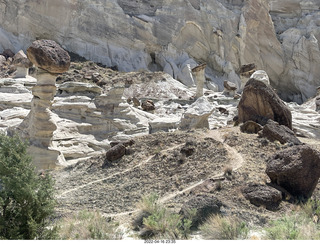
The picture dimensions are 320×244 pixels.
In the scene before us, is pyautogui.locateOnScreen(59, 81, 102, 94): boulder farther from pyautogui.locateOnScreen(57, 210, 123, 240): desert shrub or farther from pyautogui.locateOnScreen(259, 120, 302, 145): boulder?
pyautogui.locateOnScreen(57, 210, 123, 240): desert shrub

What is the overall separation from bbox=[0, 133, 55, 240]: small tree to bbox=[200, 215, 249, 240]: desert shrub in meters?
2.21

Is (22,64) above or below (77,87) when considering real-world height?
below

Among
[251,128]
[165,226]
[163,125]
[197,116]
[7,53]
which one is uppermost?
[165,226]

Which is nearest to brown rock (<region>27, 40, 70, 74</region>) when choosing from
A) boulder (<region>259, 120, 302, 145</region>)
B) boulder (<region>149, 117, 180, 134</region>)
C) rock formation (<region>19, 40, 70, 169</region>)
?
rock formation (<region>19, 40, 70, 169</region>)

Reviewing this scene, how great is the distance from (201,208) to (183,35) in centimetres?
3940

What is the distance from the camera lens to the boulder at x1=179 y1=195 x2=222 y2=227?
5707 millimetres

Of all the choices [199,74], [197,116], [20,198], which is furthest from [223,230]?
[199,74]

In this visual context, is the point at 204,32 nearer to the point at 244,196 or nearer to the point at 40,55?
the point at 40,55

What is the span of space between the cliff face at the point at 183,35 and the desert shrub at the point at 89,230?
33713 millimetres

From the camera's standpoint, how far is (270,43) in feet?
150

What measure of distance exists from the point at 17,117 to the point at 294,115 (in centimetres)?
1411

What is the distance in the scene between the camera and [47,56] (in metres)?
12.6

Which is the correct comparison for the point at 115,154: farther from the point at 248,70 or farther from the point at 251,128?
the point at 248,70

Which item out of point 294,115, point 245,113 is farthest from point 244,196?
point 294,115
